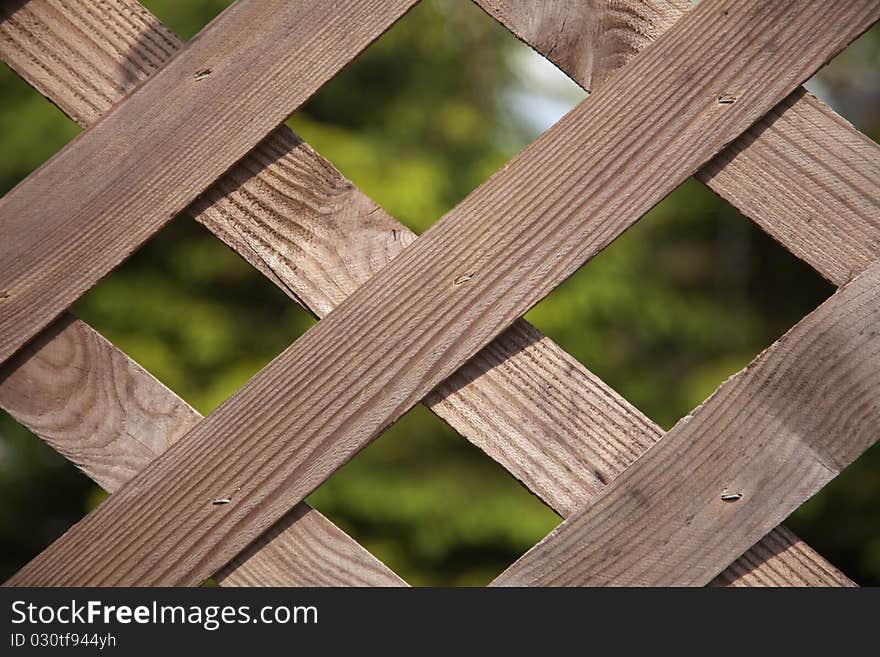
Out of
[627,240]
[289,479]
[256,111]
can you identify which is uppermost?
[627,240]

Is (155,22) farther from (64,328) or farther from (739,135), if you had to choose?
(739,135)

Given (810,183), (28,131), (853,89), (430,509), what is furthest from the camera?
(853,89)

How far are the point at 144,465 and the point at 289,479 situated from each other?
16 centimetres

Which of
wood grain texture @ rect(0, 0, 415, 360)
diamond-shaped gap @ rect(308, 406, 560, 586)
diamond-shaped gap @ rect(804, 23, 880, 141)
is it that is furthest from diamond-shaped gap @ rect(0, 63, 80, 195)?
diamond-shaped gap @ rect(804, 23, 880, 141)

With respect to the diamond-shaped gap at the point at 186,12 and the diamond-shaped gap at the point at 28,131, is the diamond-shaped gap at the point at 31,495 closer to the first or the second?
the diamond-shaped gap at the point at 28,131

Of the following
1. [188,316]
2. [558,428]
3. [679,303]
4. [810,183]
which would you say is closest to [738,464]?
[558,428]

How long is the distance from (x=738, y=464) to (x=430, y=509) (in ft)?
7.64

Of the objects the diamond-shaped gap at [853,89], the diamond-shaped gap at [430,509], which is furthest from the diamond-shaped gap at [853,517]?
the diamond-shaped gap at [430,509]

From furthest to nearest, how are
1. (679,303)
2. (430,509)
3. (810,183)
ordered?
(679,303)
(430,509)
(810,183)

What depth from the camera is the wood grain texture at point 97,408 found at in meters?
0.84

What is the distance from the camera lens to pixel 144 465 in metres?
0.84

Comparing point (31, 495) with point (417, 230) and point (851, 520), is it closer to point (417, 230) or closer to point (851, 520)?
point (417, 230)

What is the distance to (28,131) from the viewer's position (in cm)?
290
